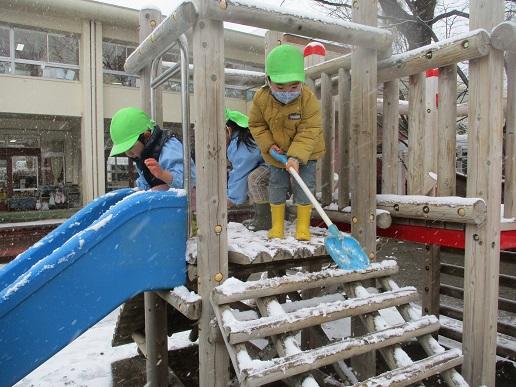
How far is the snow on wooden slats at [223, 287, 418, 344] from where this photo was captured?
2.19 m

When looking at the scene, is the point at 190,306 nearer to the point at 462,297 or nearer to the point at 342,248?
the point at 342,248

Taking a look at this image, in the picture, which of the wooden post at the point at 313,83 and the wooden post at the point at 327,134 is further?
the wooden post at the point at 313,83

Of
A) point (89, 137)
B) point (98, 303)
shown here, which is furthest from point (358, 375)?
point (89, 137)

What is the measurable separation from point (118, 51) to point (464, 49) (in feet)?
49.6

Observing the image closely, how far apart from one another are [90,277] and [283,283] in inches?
42.5

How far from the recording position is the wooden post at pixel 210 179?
2.44 m

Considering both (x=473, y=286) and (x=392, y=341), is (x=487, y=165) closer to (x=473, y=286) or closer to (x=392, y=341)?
(x=473, y=286)

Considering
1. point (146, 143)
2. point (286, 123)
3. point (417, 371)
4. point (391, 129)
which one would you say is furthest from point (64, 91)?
point (417, 371)

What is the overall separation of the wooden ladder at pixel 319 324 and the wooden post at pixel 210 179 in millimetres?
159

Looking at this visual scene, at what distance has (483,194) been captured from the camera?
9.36 ft

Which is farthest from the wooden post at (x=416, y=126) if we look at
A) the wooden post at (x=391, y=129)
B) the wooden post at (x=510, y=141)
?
the wooden post at (x=510, y=141)

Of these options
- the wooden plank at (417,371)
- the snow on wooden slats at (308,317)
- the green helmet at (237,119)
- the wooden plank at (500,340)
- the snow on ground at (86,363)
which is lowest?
the snow on ground at (86,363)

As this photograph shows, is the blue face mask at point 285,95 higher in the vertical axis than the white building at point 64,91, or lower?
lower

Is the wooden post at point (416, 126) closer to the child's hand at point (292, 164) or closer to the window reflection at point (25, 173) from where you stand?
the child's hand at point (292, 164)
